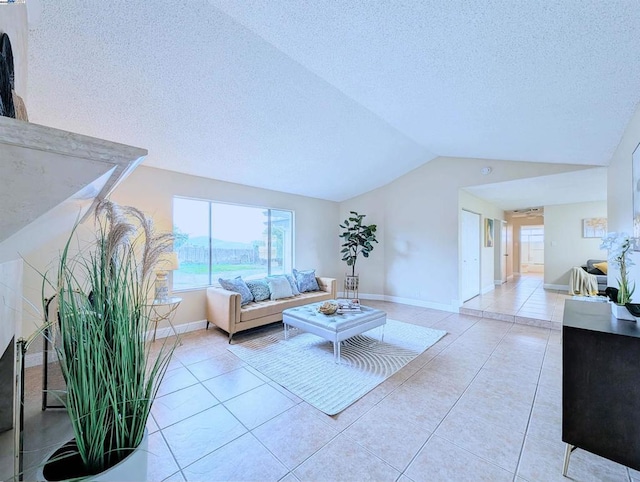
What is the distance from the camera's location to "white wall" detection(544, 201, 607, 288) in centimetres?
638

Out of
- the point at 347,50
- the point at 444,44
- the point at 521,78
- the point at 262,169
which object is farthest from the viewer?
the point at 262,169

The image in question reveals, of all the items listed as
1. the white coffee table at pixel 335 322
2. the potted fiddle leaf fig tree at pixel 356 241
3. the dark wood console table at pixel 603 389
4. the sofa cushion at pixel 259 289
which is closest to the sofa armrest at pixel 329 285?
the potted fiddle leaf fig tree at pixel 356 241

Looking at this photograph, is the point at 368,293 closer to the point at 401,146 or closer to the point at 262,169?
the point at 401,146

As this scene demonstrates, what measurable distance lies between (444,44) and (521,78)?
0.68 meters

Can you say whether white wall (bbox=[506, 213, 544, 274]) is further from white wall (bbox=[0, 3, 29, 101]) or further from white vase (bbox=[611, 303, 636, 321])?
white wall (bbox=[0, 3, 29, 101])

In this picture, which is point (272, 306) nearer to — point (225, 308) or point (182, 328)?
point (225, 308)

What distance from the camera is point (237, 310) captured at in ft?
11.8

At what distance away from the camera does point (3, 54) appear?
3.19ft

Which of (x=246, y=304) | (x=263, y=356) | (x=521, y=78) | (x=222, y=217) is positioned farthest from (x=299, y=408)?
(x=222, y=217)

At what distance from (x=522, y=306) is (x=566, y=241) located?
3152 millimetres

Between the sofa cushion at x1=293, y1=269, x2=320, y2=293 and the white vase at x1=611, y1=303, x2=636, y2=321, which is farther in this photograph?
the sofa cushion at x1=293, y1=269, x2=320, y2=293

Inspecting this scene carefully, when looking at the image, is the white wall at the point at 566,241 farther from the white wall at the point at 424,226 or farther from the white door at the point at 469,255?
the white wall at the point at 424,226

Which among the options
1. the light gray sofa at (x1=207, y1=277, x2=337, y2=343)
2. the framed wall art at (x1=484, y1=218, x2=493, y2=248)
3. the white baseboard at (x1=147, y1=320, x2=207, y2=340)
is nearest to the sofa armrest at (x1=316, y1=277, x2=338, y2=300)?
the light gray sofa at (x1=207, y1=277, x2=337, y2=343)

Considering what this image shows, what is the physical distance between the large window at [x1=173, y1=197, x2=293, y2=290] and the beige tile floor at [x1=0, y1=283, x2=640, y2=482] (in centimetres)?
163
